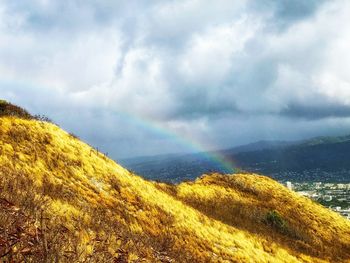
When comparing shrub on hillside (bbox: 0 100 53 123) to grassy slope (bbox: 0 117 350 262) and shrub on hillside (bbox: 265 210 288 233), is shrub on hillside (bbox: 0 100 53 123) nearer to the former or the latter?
grassy slope (bbox: 0 117 350 262)

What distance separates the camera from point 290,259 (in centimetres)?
3155

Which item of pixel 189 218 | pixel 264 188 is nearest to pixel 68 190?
pixel 189 218

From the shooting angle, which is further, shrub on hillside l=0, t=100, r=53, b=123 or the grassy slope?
shrub on hillside l=0, t=100, r=53, b=123

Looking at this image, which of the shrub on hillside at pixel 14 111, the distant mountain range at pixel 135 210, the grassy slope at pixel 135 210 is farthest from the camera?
the shrub on hillside at pixel 14 111

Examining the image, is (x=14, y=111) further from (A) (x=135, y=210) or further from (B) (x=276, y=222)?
(B) (x=276, y=222)

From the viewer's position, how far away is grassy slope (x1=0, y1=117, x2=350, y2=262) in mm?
17281

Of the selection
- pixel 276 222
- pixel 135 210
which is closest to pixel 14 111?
pixel 135 210

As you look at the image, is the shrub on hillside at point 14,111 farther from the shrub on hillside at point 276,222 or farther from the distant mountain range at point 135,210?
the shrub on hillside at point 276,222

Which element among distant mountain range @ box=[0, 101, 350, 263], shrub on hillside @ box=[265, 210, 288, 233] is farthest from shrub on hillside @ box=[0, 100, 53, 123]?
shrub on hillside @ box=[265, 210, 288, 233]

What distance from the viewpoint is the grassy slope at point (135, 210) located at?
1728cm

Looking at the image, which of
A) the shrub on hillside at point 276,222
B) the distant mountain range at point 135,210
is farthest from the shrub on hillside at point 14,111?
the shrub on hillside at point 276,222

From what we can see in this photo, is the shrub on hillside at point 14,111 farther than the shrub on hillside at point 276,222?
No

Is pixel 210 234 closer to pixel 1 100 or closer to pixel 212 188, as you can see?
pixel 212 188

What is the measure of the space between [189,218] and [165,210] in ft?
6.95
